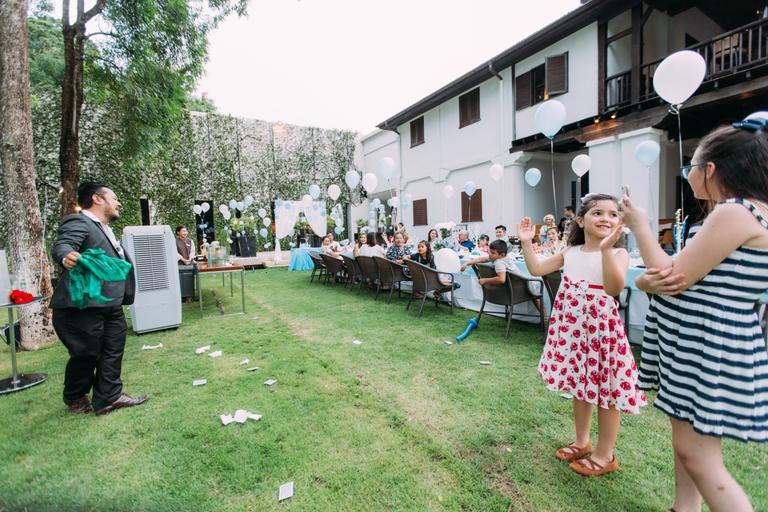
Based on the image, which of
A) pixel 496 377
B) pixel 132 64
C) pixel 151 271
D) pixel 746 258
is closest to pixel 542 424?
pixel 496 377

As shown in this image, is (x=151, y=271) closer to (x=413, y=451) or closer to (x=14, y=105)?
(x=14, y=105)

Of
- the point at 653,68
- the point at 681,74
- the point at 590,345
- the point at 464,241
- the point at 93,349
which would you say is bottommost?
the point at 93,349

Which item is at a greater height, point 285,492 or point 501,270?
point 501,270

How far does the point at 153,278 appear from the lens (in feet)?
15.8

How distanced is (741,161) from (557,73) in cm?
954

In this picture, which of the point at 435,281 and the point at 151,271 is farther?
the point at 435,281

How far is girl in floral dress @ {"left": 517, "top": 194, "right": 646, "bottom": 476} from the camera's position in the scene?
1760mm

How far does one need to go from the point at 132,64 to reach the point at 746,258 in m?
9.36

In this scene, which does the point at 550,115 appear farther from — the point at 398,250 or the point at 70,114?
the point at 70,114

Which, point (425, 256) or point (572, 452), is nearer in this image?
point (572, 452)

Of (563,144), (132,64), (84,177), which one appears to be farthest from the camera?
(84,177)

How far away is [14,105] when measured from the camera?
4.30 m

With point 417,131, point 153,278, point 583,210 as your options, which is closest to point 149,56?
point 153,278

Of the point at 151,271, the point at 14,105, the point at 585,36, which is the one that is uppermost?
the point at 585,36
